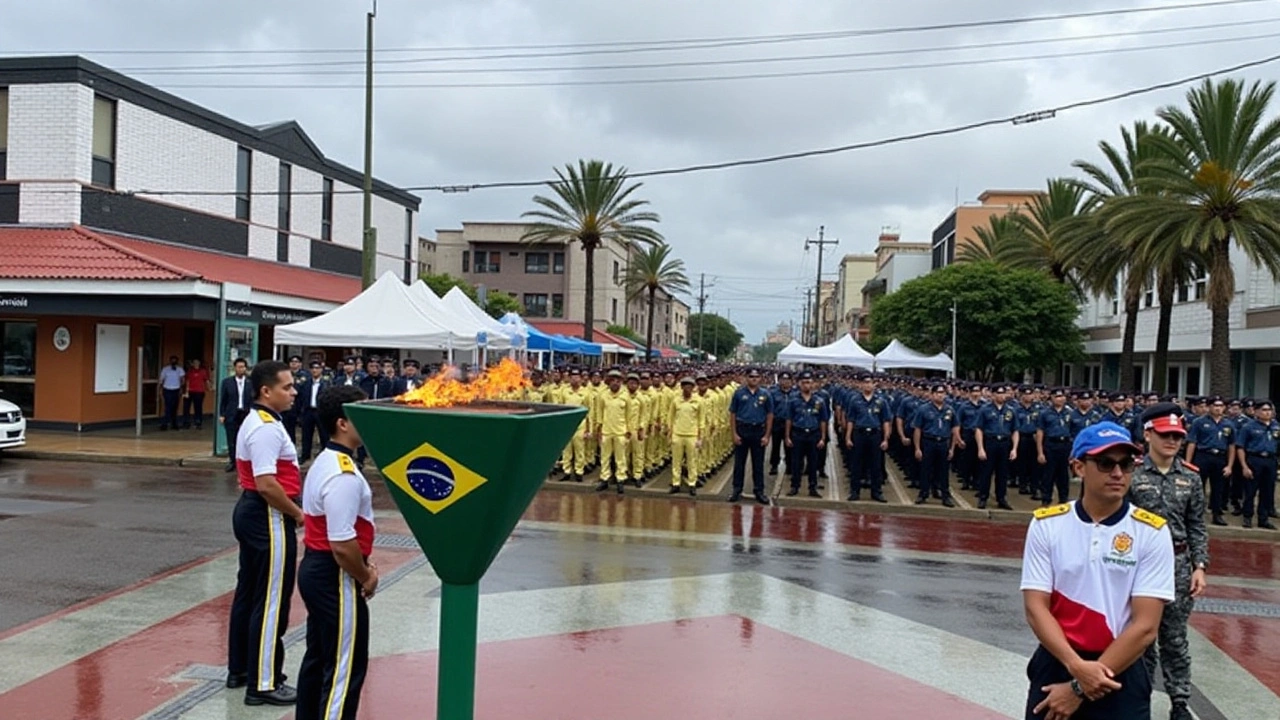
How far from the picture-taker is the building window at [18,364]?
19.6 m

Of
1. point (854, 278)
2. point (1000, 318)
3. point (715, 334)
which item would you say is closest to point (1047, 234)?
point (1000, 318)

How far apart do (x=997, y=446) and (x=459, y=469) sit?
12.4 metres

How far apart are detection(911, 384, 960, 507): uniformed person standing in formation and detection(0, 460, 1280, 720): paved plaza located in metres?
2.27

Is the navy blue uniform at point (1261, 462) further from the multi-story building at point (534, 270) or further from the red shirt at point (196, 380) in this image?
the multi-story building at point (534, 270)

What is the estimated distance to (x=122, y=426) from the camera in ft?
67.7

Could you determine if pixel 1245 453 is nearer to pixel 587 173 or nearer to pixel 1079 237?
pixel 1079 237

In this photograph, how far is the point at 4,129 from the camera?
829 inches

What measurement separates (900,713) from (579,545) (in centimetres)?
528

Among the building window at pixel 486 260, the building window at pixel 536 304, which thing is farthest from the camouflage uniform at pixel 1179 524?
the building window at pixel 486 260

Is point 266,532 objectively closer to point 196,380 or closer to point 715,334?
point 196,380

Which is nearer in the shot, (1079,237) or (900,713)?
(900,713)

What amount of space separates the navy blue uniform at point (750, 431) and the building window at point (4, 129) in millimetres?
17097

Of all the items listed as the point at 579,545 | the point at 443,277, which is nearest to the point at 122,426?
the point at 579,545

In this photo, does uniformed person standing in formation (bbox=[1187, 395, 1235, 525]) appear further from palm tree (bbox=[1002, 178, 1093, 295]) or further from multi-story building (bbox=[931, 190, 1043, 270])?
multi-story building (bbox=[931, 190, 1043, 270])
